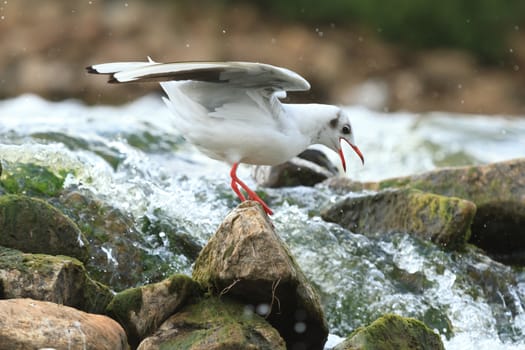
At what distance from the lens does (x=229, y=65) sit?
5.46 meters

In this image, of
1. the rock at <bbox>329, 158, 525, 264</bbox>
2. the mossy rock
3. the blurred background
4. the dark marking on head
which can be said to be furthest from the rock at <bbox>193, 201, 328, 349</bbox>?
the blurred background

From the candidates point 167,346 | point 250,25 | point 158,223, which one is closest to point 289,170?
point 158,223

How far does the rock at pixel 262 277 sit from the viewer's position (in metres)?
5.07

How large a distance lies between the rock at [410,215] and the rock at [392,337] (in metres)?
1.88

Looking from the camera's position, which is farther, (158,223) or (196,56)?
(196,56)

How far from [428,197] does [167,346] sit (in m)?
2.92

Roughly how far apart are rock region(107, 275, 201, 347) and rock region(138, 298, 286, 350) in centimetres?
7

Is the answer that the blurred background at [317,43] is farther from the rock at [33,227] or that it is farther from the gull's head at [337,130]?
the rock at [33,227]

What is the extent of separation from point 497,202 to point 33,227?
12.1 ft

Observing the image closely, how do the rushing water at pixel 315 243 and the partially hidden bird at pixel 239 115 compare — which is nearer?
the partially hidden bird at pixel 239 115

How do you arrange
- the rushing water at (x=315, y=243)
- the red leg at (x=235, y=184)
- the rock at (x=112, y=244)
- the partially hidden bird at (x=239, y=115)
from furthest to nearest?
the rushing water at (x=315, y=243)
the rock at (x=112, y=244)
the red leg at (x=235, y=184)
the partially hidden bird at (x=239, y=115)

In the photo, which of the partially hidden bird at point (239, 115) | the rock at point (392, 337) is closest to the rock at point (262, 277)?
→ the rock at point (392, 337)

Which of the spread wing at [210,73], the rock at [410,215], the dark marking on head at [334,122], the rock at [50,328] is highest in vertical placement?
the spread wing at [210,73]

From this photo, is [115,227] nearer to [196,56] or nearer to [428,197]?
[428,197]
